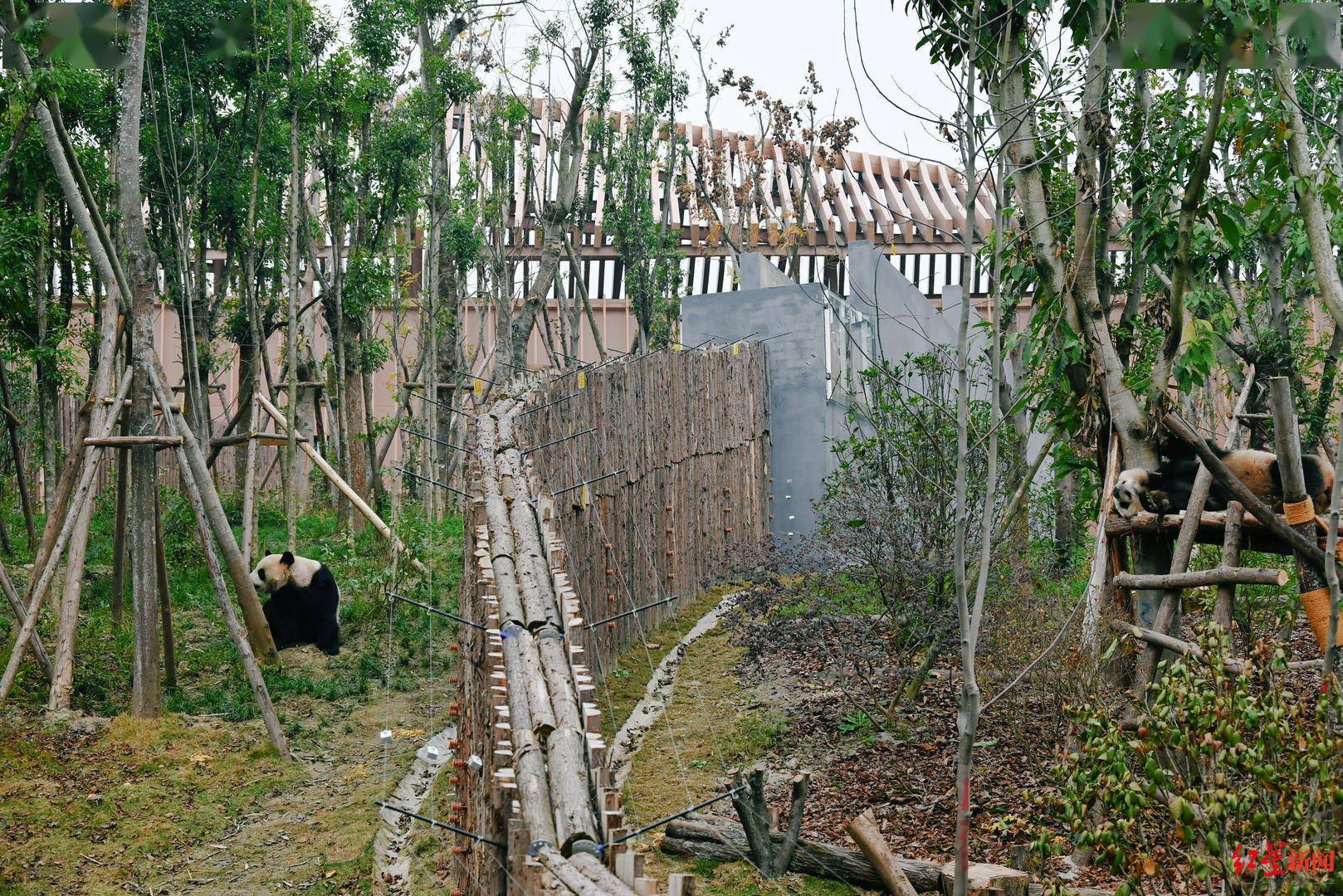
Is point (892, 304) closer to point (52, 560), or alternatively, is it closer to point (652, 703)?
point (652, 703)

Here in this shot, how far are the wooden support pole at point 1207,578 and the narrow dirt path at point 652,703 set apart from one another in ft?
8.53

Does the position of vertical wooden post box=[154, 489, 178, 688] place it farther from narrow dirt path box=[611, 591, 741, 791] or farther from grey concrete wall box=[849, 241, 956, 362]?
grey concrete wall box=[849, 241, 956, 362]

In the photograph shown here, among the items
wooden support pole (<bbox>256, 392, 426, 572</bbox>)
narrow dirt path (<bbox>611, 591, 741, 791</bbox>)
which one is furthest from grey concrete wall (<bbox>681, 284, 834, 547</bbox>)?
wooden support pole (<bbox>256, 392, 426, 572</bbox>)

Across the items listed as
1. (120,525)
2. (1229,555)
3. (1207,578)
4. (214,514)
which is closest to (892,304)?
A: (214,514)

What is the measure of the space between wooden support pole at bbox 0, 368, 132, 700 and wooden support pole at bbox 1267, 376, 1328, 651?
21.8ft

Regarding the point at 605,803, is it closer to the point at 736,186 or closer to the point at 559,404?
the point at 559,404

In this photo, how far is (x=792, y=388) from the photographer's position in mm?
13305

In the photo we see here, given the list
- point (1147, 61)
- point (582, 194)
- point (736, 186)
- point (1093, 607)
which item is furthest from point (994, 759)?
point (736, 186)

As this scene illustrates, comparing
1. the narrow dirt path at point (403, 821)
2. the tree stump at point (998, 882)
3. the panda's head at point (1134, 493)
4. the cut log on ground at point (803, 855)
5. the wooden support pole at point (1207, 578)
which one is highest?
the panda's head at point (1134, 493)

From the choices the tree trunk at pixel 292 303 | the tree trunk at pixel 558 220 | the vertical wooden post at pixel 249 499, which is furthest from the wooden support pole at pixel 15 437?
the tree trunk at pixel 558 220

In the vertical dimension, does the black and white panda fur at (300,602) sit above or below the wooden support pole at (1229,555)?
below

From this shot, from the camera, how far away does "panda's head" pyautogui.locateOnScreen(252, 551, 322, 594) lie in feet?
30.2

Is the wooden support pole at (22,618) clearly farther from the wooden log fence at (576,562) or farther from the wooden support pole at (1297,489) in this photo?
the wooden support pole at (1297,489)

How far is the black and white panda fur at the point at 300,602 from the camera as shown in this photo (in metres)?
9.17
